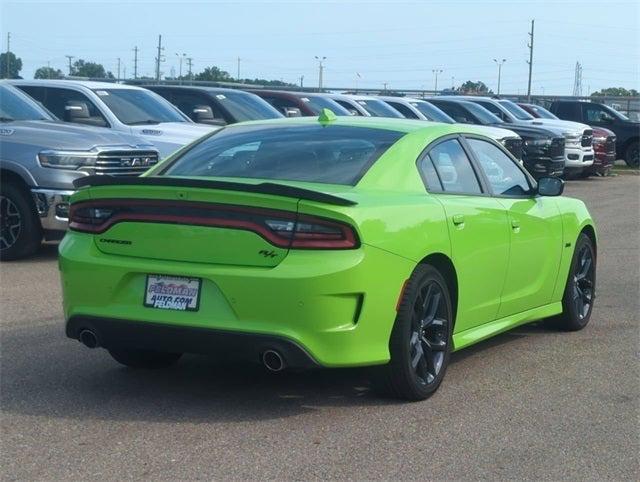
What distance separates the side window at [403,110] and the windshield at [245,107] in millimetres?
6246

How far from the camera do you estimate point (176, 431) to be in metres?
5.63

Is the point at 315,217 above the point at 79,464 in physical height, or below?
above

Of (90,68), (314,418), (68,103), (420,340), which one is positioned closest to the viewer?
(314,418)

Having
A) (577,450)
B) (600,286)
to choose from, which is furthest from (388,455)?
(600,286)

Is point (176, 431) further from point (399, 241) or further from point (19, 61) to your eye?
point (19, 61)

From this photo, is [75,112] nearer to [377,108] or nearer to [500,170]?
[500,170]

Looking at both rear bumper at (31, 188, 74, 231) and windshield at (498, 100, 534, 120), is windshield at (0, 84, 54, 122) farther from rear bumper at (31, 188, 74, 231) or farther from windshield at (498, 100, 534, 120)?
windshield at (498, 100, 534, 120)

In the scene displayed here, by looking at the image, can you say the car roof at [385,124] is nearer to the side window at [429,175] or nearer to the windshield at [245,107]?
the side window at [429,175]

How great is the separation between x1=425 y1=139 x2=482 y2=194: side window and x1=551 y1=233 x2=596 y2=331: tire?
1.52m

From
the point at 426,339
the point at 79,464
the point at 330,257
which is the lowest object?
the point at 79,464

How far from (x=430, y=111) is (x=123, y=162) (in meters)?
13.9

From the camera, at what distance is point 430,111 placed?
82.6 ft

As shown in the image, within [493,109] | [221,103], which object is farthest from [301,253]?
[493,109]

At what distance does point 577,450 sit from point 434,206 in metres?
1.62
